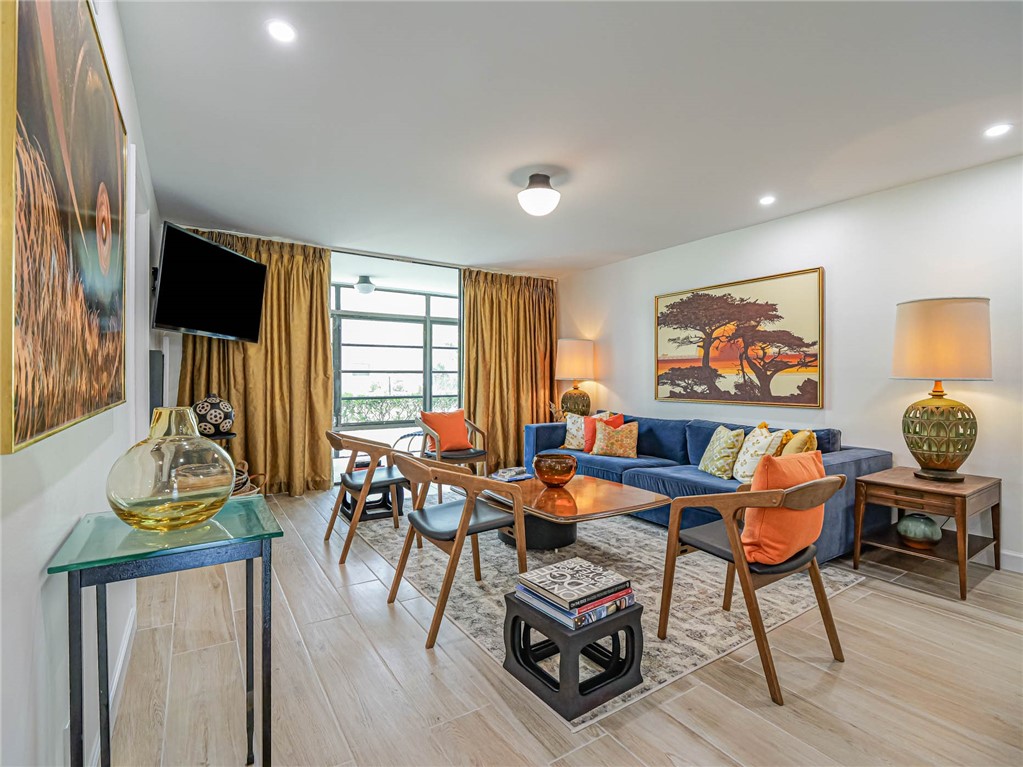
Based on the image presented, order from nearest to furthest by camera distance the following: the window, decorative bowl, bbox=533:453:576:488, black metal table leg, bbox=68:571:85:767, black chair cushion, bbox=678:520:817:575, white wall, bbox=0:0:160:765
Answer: white wall, bbox=0:0:160:765 → black metal table leg, bbox=68:571:85:767 → black chair cushion, bbox=678:520:817:575 → decorative bowl, bbox=533:453:576:488 → the window

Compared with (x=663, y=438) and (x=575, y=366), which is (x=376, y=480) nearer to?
(x=663, y=438)

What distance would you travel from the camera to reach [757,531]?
6.42 feet

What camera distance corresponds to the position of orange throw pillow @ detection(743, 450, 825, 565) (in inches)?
75.3

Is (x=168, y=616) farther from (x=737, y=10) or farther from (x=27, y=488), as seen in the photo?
(x=737, y=10)

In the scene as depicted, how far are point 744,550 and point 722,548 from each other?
3.2 inches

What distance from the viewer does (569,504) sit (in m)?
2.72

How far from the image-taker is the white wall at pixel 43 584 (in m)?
0.86

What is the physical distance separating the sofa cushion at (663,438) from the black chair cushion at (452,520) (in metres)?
2.45

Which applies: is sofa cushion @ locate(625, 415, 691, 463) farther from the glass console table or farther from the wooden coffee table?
the glass console table

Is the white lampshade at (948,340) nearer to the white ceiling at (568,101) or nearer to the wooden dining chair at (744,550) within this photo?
the white ceiling at (568,101)

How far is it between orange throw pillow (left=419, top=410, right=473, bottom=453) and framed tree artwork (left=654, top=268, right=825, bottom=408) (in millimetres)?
2026

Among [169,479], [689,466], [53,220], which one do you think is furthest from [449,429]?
[53,220]

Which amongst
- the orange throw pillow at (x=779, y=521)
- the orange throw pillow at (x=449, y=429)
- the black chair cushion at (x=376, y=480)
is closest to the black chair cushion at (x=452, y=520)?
the black chair cushion at (x=376, y=480)

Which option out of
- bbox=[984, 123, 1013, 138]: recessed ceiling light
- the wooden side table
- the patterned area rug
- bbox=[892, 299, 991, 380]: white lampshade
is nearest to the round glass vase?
the patterned area rug
